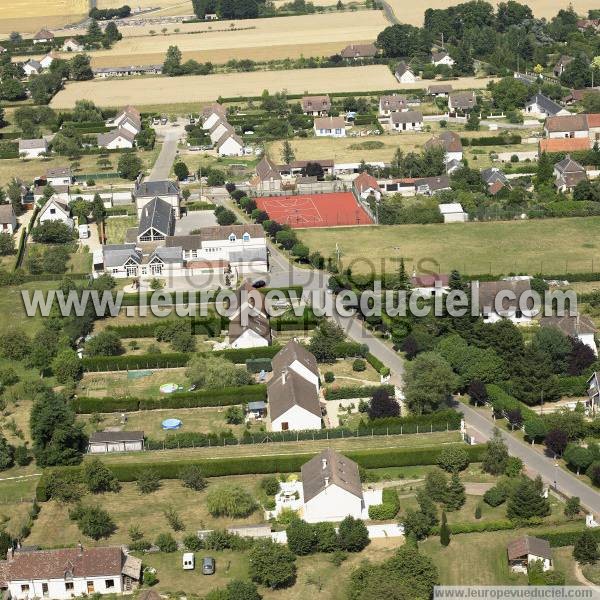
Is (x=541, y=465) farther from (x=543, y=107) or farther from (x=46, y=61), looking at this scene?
(x=46, y=61)

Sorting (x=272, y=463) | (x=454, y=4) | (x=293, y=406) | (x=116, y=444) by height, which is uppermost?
(x=454, y=4)

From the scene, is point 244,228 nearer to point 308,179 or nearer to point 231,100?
point 308,179

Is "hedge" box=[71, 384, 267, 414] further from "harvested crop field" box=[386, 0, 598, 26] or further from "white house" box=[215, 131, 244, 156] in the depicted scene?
"harvested crop field" box=[386, 0, 598, 26]

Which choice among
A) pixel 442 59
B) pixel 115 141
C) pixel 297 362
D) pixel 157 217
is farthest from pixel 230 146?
pixel 297 362

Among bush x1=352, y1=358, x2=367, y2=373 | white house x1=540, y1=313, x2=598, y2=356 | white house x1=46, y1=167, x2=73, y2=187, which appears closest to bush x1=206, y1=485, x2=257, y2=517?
bush x1=352, y1=358, x2=367, y2=373

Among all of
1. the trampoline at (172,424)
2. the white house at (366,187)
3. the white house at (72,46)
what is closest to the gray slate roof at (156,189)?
the white house at (366,187)

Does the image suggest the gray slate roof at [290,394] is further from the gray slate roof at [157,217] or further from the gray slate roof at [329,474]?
the gray slate roof at [157,217]
